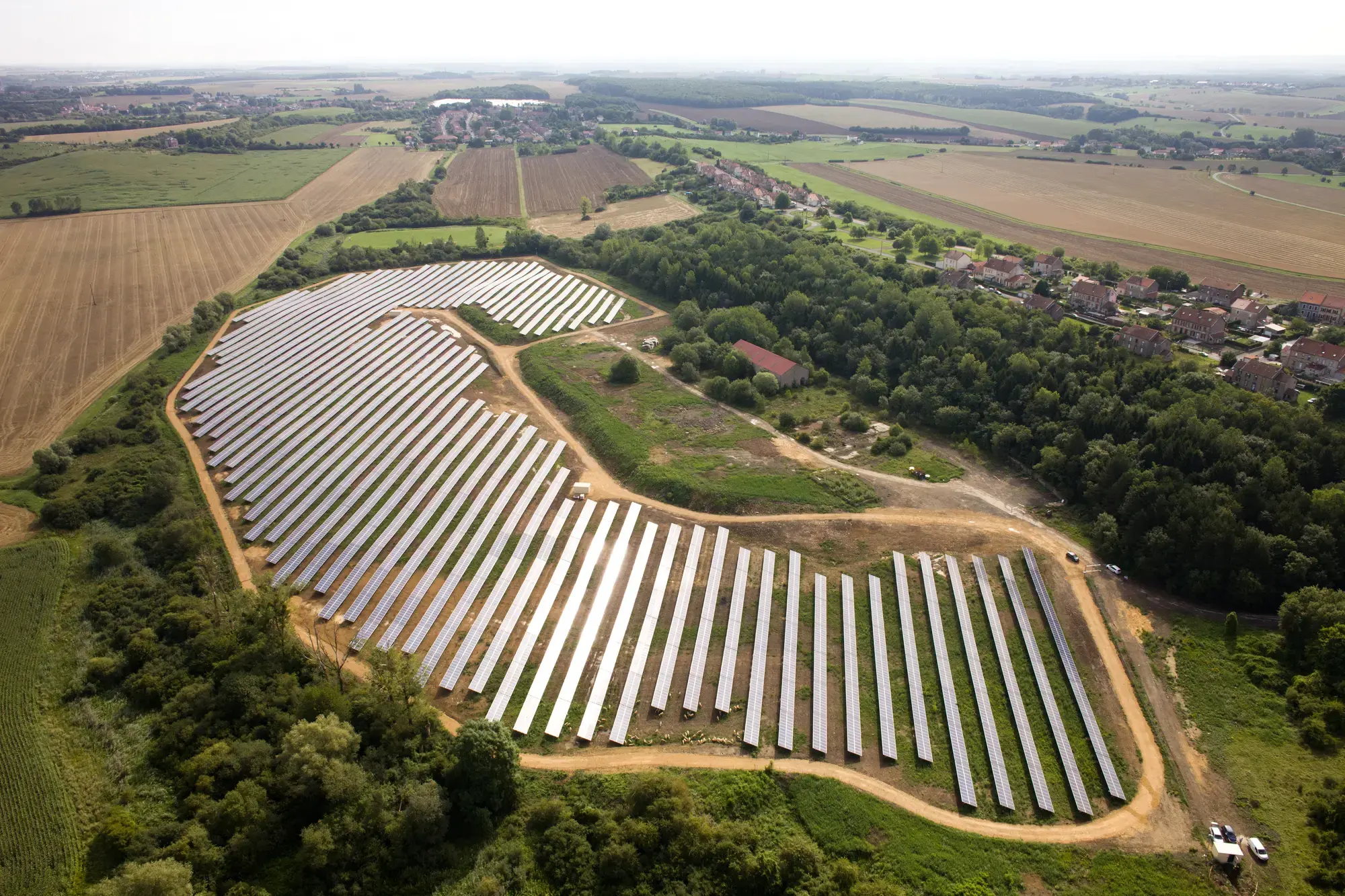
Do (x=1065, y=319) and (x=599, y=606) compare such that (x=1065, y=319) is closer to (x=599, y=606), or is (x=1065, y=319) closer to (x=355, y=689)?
(x=599, y=606)

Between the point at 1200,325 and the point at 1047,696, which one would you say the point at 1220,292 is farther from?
the point at 1047,696

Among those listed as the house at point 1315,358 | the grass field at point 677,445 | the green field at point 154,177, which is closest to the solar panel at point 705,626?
the grass field at point 677,445

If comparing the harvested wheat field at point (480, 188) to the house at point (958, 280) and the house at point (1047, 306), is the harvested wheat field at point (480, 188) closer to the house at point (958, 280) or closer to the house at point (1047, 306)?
the house at point (958, 280)

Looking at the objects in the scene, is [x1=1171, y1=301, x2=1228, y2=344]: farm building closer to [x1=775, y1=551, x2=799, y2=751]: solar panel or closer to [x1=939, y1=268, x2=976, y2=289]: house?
[x1=939, y1=268, x2=976, y2=289]: house

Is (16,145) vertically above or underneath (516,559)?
above

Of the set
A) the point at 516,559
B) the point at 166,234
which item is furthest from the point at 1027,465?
the point at 166,234

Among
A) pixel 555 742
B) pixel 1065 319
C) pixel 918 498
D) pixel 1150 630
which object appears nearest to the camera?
pixel 555 742

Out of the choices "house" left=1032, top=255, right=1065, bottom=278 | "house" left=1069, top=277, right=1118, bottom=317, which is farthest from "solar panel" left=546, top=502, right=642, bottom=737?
"house" left=1032, top=255, right=1065, bottom=278
